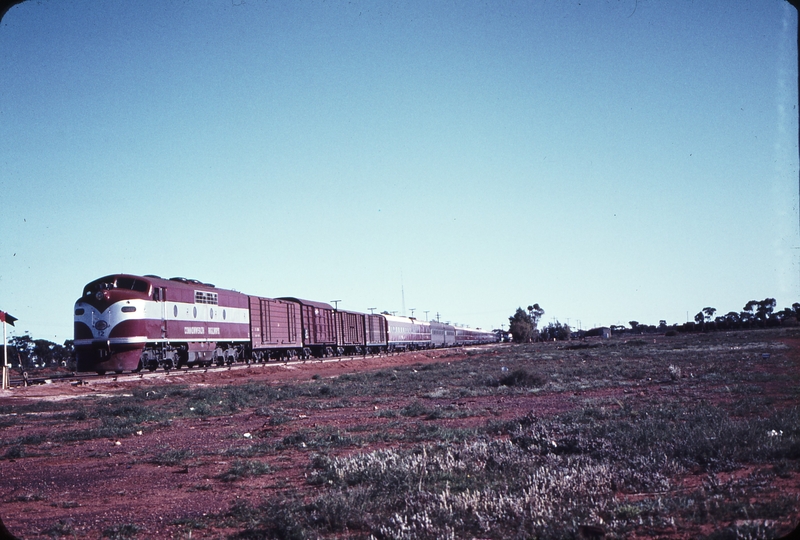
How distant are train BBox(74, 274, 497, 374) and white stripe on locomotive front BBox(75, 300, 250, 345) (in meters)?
0.04

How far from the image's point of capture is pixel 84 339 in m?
26.8

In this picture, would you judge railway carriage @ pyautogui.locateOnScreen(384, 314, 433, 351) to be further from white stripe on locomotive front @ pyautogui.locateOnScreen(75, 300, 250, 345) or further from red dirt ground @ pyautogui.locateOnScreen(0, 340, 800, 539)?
red dirt ground @ pyautogui.locateOnScreen(0, 340, 800, 539)

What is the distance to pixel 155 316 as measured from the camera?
28172 millimetres

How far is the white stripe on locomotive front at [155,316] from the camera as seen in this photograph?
86.4ft

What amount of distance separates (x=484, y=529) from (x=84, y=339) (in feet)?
85.0

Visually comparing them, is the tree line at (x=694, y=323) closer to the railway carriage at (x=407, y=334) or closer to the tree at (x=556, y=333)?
the tree at (x=556, y=333)

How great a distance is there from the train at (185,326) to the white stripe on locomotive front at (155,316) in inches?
1.6

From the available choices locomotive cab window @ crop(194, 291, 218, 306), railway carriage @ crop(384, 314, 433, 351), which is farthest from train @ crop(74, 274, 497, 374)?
railway carriage @ crop(384, 314, 433, 351)

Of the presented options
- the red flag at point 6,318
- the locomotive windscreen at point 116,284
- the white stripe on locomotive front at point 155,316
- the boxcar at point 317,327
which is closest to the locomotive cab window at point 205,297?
the white stripe on locomotive front at point 155,316

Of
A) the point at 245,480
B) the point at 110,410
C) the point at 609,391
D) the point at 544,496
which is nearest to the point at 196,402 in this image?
the point at 110,410

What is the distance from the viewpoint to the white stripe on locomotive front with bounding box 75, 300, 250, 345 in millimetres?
26344

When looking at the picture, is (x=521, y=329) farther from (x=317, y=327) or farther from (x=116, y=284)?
(x=116, y=284)

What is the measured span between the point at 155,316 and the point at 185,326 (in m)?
3.26

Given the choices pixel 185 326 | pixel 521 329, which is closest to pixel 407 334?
pixel 185 326
